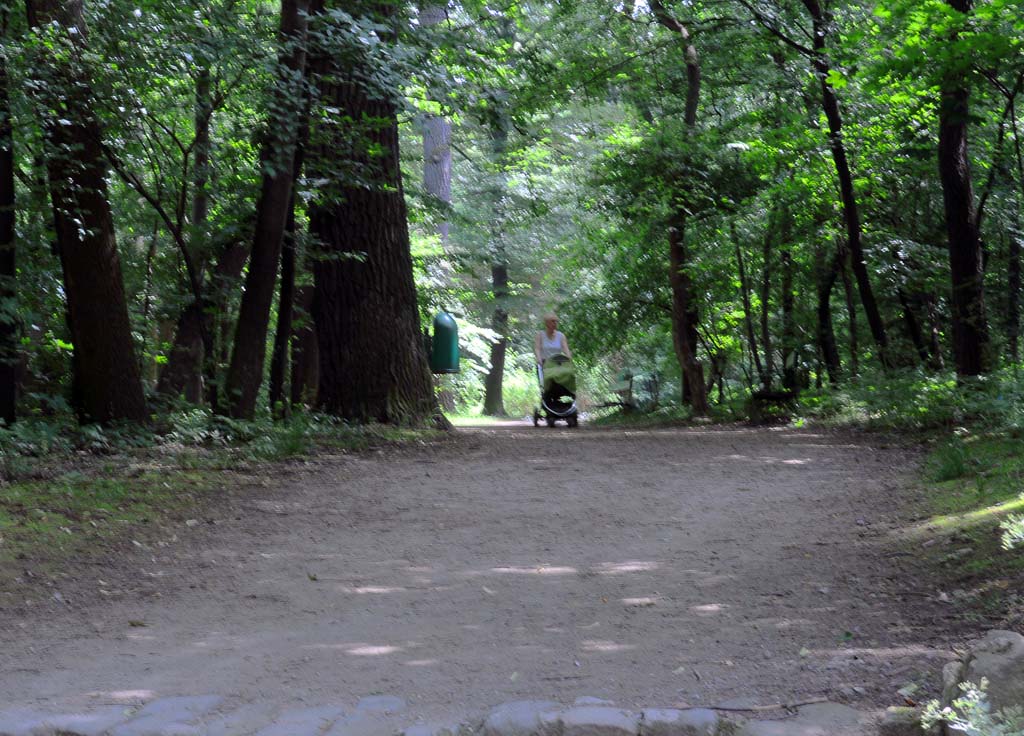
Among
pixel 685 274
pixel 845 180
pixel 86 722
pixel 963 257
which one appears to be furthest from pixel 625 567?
pixel 685 274

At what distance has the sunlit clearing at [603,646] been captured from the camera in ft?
15.7

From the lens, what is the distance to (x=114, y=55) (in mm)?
9742

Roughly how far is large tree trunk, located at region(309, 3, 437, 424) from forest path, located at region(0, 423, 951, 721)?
366 cm

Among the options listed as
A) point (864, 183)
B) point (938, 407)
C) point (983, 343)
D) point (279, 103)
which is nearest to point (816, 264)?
point (864, 183)

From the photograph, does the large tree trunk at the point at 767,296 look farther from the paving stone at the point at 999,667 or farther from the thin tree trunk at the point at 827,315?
the paving stone at the point at 999,667

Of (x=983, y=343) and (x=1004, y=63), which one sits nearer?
(x=1004, y=63)

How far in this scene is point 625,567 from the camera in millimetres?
6352

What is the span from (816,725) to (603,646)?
129cm

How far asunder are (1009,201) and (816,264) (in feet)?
11.4

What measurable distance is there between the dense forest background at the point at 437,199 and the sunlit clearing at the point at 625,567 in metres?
5.12

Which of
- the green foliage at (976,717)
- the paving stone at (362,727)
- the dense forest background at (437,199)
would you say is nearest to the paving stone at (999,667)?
the green foliage at (976,717)

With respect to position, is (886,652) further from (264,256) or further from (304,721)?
(264,256)

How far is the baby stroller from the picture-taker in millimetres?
19422

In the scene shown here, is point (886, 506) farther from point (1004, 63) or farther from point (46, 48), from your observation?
point (46, 48)
